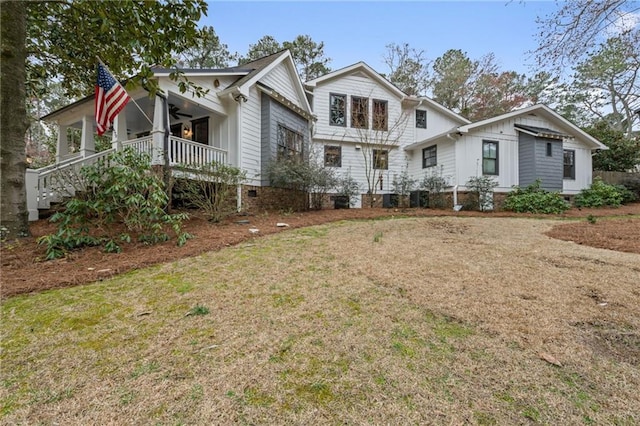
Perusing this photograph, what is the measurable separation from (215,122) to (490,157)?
40.5ft

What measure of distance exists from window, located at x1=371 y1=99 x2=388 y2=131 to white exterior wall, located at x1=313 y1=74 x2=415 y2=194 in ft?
0.69

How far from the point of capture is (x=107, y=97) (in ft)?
18.4

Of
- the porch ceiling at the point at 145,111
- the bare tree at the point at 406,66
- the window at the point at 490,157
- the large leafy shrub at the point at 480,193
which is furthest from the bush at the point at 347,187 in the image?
the bare tree at the point at 406,66

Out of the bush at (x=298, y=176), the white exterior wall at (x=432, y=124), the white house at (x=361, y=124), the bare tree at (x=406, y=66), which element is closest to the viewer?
the bush at (x=298, y=176)

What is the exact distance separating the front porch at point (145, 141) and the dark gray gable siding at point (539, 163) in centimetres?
1344

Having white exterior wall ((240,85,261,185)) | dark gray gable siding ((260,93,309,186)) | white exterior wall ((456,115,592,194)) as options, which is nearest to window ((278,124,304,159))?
dark gray gable siding ((260,93,309,186))

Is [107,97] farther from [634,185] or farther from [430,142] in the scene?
[634,185]

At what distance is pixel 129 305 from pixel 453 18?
10493 millimetres

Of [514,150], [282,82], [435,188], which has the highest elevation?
[282,82]

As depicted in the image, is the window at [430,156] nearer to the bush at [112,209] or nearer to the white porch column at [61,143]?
the bush at [112,209]

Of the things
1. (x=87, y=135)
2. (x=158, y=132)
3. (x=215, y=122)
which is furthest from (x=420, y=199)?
(x=87, y=135)

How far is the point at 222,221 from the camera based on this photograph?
7.18 meters

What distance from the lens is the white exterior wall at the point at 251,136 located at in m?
9.62

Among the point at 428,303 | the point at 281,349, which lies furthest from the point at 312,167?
the point at 281,349
